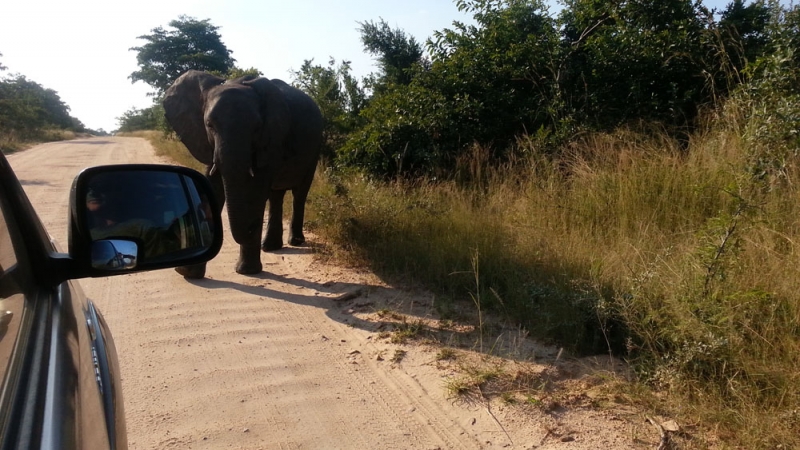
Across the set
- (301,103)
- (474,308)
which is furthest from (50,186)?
(474,308)

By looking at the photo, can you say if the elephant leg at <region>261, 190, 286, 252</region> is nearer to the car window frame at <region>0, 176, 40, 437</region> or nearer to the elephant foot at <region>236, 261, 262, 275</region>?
the elephant foot at <region>236, 261, 262, 275</region>

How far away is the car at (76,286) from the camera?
127 cm

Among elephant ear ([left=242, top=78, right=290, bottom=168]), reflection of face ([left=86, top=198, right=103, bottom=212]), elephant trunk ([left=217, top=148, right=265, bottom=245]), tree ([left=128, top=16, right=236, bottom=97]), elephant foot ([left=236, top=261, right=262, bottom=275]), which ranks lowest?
elephant foot ([left=236, top=261, right=262, bottom=275])

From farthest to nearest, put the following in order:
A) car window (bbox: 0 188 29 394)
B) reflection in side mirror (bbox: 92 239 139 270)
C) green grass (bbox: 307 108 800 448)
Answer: green grass (bbox: 307 108 800 448)
reflection in side mirror (bbox: 92 239 139 270)
car window (bbox: 0 188 29 394)

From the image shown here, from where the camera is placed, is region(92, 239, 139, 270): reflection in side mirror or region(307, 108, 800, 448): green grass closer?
region(92, 239, 139, 270): reflection in side mirror

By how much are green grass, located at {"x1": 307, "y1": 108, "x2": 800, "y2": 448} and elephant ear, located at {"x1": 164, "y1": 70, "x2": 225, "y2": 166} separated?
1369mm

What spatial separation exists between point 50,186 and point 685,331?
1083cm

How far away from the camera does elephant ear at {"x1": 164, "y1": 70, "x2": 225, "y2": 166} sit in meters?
6.53

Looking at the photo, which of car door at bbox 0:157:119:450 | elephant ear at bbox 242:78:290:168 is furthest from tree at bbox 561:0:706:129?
car door at bbox 0:157:119:450

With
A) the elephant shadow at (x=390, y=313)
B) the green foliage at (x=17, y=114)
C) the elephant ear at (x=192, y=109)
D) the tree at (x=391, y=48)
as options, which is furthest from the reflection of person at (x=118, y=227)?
the green foliage at (x=17, y=114)

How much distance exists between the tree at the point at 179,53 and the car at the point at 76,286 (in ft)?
96.2

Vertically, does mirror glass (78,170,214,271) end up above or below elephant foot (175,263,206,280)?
above

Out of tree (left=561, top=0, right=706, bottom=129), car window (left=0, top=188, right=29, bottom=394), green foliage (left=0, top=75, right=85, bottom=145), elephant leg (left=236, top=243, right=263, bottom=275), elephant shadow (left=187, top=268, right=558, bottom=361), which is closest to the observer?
car window (left=0, top=188, right=29, bottom=394)

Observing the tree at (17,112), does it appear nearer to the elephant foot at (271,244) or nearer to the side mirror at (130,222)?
the elephant foot at (271,244)
